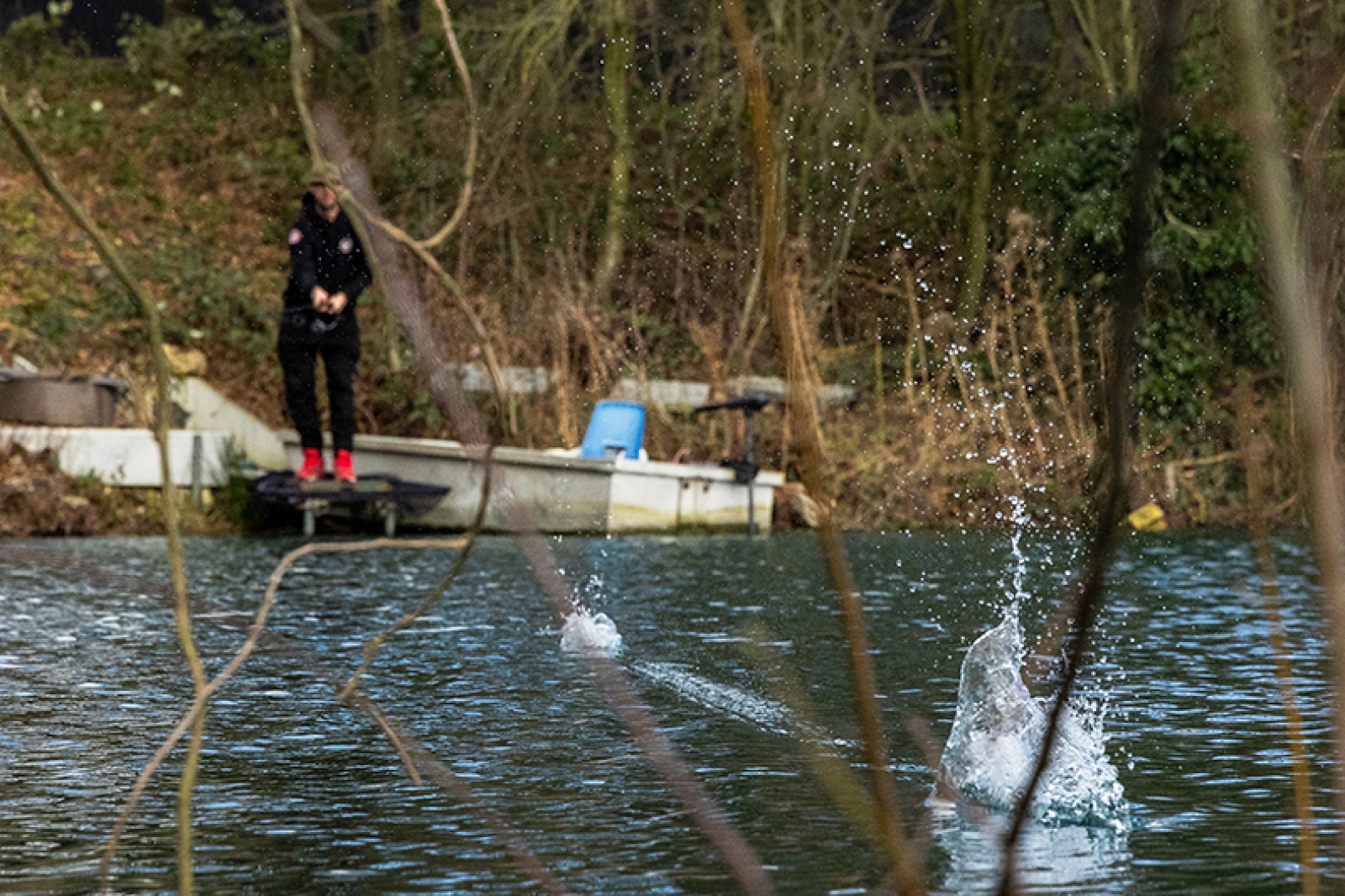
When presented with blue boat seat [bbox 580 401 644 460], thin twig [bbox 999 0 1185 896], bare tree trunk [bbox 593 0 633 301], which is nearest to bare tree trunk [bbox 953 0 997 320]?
bare tree trunk [bbox 593 0 633 301]

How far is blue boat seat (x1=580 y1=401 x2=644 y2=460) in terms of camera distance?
16.5m

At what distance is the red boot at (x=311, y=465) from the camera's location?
50.9ft

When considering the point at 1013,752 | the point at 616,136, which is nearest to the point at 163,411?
the point at 1013,752

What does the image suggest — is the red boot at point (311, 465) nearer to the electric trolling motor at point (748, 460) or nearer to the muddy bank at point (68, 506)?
the muddy bank at point (68, 506)

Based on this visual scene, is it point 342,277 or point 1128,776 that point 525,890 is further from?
point 342,277

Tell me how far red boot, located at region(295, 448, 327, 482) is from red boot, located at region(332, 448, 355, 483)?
132mm

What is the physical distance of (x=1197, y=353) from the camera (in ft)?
62.1

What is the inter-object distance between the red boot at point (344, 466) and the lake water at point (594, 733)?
129 inches

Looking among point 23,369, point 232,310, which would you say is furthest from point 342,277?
point 232,310

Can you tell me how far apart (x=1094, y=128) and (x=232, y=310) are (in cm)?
795

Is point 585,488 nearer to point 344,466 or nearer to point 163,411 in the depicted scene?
point 344,466

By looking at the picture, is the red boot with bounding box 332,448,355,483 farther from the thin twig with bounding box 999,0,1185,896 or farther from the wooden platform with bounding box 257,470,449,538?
the thin twig with bounding box 999,0,1185,896

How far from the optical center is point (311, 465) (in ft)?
50.9

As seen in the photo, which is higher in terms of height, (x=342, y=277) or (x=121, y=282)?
(x=342, y=277)
